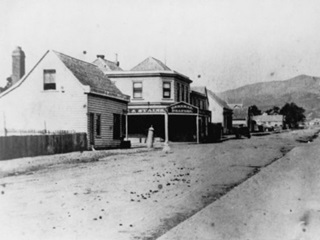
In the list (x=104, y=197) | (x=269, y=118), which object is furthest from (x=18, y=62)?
(x=269, y=118)

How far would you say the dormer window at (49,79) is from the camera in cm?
2098

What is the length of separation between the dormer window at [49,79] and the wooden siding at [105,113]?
2.13m

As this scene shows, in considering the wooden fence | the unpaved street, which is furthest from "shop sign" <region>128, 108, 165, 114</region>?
the unpaved street

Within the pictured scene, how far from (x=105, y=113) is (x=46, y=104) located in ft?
11.2

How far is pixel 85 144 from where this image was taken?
65.1 feet

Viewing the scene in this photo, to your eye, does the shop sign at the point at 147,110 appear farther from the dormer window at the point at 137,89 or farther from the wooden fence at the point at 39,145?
the wooden fence at the point at 39,145

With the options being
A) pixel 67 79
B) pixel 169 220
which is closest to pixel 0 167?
pixel 169 220

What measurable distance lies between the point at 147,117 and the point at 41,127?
13.5 meters

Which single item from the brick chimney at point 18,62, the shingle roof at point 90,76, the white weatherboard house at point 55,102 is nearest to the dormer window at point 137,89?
the shingle roof at point 90,76

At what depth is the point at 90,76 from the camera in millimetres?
22875

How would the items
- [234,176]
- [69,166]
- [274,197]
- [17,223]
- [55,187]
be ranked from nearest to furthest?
1. [17,223]
2. [274,197]
3. [55,187]
4. [234,176]
5. [69,166]

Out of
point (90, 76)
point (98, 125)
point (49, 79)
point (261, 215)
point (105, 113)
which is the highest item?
point (90, 76)

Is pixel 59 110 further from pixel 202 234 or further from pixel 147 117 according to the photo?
pixel 202 234

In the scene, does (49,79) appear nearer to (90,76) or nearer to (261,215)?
(90,76)
